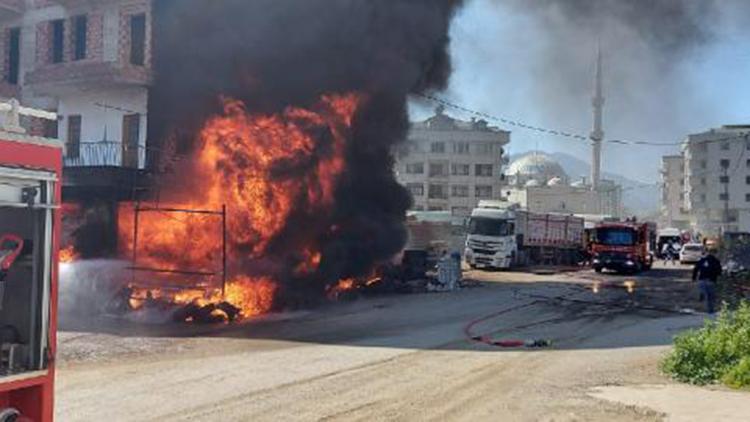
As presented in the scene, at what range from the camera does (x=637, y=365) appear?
12.0 m

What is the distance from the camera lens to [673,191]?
431 feet

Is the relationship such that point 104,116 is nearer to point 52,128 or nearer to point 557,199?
point 52,128

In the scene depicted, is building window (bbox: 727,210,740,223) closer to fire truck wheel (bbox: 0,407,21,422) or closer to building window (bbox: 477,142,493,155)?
building window (bbox: 477,142,493,155)

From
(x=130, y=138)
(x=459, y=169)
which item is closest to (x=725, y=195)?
(x=459, y=169)

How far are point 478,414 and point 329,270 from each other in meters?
15.1

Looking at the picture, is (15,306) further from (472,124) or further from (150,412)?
(472,124)

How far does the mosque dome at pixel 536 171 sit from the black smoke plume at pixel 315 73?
9940 cm

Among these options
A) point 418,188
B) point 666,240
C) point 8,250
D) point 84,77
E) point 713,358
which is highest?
point 418,188

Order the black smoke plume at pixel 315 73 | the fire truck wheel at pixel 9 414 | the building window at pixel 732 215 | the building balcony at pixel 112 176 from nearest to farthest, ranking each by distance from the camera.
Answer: the fire truck wheel at pixel 9 414, the black smoke plume at pixel 315 73, the building balcony at pixel 112 176, the building window at pixel 732 215

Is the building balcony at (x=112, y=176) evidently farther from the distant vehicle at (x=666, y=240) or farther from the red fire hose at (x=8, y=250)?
the distant vehicle at (x=666, y=240)

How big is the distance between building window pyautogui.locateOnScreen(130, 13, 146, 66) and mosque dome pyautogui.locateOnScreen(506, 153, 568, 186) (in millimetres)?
103608

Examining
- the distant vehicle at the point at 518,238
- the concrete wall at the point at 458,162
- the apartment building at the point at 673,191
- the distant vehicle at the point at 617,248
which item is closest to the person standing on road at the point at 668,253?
the distant vehicle at the point at 518,238

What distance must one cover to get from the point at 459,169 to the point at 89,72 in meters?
67.9

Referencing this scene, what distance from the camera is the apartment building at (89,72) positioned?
25047 mm
